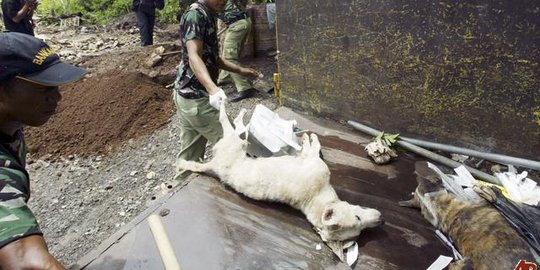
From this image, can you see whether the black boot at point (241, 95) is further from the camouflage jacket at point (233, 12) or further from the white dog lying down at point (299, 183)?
the white dog lying down at point (299, 183)

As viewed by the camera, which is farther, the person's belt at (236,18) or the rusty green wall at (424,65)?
the person's belt at (236,18)

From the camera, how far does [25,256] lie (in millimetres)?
1681

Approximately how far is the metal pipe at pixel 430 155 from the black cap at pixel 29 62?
281cm

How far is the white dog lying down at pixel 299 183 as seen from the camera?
268 centimetres

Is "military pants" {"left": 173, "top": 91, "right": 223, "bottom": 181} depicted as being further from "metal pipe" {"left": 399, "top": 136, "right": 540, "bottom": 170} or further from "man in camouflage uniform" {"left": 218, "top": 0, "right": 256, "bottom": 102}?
"man in camouflage uniform" {"left": 218, "top": 0, "right": 256, "bottom": 102}

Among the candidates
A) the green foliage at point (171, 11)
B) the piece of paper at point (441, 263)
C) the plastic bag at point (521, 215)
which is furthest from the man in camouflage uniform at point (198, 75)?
the green foliage at point (171, 11)

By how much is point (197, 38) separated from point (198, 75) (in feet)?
1.36

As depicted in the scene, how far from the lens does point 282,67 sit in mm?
4520

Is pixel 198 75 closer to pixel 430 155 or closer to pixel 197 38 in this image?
pixel 197 38

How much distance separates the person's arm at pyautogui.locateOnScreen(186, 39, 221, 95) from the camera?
3797 millimetres

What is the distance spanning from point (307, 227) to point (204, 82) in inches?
69.6

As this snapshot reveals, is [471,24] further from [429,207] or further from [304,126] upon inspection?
[304,126]

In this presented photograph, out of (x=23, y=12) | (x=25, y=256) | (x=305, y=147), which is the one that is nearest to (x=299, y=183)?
(x=305, y=147)

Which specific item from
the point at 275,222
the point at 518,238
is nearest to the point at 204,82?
the point at 275,222
